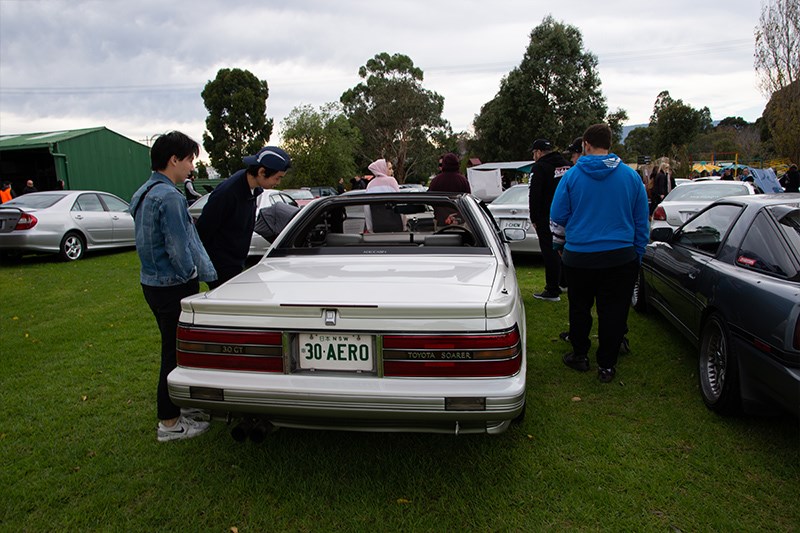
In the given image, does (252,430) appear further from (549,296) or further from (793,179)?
(793,179)

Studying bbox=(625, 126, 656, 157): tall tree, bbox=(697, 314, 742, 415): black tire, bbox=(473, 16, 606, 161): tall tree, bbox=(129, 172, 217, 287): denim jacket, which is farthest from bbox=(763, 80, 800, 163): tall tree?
bbox=(625, 126, 656, 157): tall tree

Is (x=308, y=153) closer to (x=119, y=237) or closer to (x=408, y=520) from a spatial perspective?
(x=119, y=237)

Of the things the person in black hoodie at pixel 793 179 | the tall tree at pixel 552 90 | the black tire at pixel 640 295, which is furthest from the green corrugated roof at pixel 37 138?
the tall tree at pixel 552 90

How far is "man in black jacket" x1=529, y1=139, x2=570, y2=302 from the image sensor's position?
5789mm

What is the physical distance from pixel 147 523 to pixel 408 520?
1.18 m

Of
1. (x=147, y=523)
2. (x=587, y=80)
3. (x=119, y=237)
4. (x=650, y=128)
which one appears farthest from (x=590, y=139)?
(x=650, y=128)

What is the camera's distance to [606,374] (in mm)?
3883

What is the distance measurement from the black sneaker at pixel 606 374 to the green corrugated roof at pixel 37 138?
2149 centimetres

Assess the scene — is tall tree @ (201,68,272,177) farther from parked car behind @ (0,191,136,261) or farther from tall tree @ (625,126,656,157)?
tall tree @ (625,126,656,157)

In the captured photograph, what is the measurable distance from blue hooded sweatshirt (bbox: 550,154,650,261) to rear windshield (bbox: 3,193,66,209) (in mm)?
→ 9811

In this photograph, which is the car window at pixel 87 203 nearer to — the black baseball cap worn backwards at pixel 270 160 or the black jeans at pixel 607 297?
the black baseball cap worn backwards at pixel 270 160

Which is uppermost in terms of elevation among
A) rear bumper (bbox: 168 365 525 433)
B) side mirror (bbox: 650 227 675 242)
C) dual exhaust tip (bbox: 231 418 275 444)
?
side mirror (bbox: 650 227 675 242)

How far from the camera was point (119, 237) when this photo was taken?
10.9 m

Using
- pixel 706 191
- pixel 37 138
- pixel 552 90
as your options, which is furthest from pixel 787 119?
pixel 37 138
